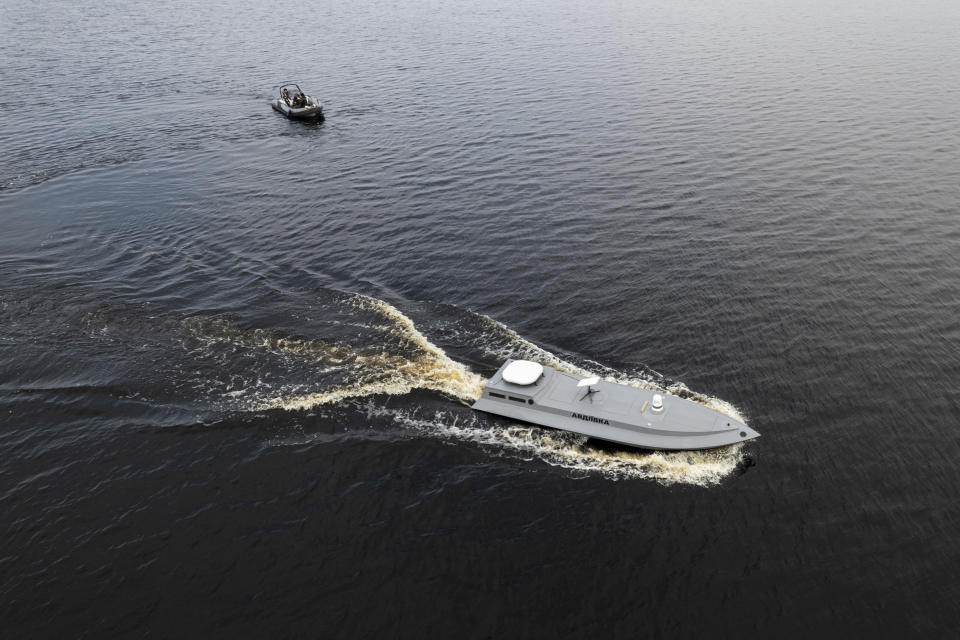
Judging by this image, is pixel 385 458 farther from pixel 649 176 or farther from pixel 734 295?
pixel 649 176

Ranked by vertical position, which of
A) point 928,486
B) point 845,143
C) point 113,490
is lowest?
point 113,490

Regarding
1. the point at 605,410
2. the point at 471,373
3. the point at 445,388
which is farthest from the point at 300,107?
the point at 605,410

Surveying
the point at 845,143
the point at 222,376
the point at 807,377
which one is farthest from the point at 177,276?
the point at 845,143

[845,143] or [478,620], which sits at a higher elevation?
[845,143]

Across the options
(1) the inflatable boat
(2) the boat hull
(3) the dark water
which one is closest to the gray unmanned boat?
(3) the dark water

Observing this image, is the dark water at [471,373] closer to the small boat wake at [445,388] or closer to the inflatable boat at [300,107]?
the small boat wake at [445,388]

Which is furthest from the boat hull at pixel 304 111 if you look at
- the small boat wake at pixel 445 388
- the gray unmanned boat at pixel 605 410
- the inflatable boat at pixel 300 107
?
the gray unmanned boat at pixel 605 410

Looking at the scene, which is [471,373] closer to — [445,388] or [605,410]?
[445,388]
